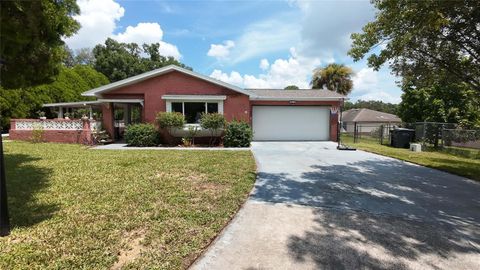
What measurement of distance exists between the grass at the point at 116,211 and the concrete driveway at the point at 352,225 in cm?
46

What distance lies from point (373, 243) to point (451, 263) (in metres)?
0.87

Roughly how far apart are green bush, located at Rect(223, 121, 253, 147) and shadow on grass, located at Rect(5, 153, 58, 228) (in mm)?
8198

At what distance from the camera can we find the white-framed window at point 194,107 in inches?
649

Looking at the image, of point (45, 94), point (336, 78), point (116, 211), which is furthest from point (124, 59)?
point (116, 211)

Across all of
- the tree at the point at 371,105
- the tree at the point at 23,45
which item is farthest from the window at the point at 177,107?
the tree at the point at 371,105

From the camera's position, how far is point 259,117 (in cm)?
1894

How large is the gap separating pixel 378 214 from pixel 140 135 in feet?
39.7

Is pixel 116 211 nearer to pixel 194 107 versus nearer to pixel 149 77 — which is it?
pixel 194 107

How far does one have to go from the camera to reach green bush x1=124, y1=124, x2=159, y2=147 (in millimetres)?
15016

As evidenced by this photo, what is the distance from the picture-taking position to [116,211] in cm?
515

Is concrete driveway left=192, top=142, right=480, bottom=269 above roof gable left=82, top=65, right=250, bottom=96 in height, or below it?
below

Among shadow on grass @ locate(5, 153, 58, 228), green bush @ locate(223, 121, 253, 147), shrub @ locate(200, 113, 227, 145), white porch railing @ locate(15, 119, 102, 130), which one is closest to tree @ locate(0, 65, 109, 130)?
white porch railing @ locate(15, 119, 102, 130)

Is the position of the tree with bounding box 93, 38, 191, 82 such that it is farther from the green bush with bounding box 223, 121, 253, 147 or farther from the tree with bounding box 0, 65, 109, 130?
the green bush with bounding box 223, 121, 253, 147

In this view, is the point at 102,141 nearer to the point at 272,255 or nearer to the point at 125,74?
the point at 272,255
